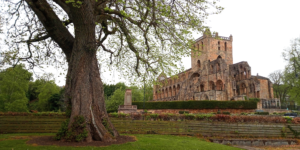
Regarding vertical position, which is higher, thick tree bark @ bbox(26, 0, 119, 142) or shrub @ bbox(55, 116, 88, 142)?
thick tree bark @ bbox(26, 0, 119, 142)


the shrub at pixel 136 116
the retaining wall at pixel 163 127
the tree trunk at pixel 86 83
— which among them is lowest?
the retaining wall at pixel 163 127

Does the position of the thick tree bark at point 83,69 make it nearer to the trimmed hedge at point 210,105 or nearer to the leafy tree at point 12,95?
the trimmed hedge at point 210,105

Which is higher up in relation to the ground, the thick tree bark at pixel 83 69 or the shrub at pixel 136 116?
the thick tree bark at pixel 83 69

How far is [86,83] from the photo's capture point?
26.1 feet

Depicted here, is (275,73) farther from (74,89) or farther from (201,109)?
(74,89)

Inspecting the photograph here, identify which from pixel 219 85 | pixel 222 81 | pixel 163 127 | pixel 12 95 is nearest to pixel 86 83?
A: pixel 163 127

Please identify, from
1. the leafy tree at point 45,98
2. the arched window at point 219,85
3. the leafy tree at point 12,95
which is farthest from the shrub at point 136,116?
the arched window at point 219,85

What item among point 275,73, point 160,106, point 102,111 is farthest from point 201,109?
point 275,73

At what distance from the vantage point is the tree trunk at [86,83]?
758 centimetres

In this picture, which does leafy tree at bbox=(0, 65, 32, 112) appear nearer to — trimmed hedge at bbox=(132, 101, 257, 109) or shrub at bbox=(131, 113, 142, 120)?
trimmed hedge at bbox=(132, 101, 257, 109)

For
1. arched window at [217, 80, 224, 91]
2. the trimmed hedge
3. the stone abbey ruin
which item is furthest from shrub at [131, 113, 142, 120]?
arched window at [217, 80, 224, 91]

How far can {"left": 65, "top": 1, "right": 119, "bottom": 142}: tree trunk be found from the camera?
758cm

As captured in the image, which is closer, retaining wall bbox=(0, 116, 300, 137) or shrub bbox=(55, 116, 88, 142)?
shrub bbox=(55, 116, 88, 142)

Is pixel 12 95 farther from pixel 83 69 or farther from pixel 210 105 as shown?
pixel 210 105
